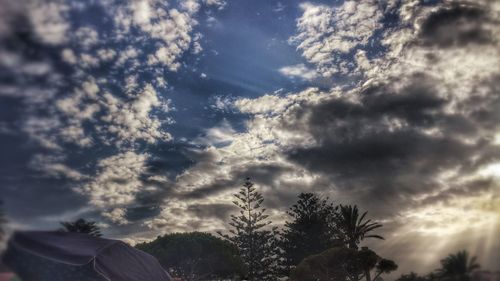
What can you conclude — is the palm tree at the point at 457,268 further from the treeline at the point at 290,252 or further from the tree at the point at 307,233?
the tree at the point at 307,233

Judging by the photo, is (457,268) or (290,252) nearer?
(457,268)

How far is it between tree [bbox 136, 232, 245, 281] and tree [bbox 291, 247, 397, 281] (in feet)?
50.3

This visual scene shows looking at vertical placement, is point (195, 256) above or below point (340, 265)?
above

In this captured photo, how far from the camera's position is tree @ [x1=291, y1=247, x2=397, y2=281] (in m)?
27.1

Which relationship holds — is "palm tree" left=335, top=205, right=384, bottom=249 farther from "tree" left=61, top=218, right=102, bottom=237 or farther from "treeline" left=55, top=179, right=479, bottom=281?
"tree" left=61, top=218, right=102, bottom=237

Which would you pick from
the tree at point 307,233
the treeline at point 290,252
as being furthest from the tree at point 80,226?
the tree at point 307,233

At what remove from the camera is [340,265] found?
28891 millimetres

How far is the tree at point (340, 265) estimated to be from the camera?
27078mm

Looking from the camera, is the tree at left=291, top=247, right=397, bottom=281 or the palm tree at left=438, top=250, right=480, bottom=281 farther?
the tree at left=291, top=247, right=397, bottom=281

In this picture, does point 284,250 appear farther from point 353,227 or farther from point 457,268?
point 457,268

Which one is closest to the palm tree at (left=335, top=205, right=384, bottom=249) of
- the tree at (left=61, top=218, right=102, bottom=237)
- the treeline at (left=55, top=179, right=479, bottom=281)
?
the treeline at (left=55, top=179, right=479, bottom=281)

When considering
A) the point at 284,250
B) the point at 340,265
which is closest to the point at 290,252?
the point at 284,250

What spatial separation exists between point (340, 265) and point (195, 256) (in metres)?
18.4

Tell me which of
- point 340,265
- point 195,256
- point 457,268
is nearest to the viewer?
point 457,268
